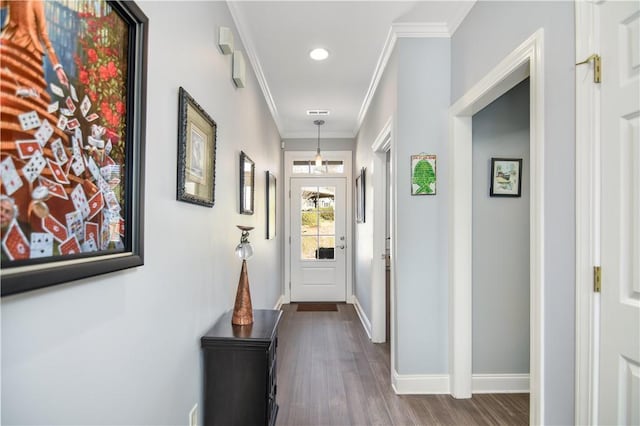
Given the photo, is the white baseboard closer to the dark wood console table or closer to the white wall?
the white wall

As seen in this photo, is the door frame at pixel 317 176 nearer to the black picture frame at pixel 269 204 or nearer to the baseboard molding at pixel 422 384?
the black picture frame at pixel 269 204

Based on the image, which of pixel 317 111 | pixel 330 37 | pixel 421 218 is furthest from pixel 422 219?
pixel 317 111

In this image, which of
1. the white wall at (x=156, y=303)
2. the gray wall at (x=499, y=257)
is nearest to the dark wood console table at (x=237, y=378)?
the white wall at (x=156, y=303)

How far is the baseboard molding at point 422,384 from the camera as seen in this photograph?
2520mm

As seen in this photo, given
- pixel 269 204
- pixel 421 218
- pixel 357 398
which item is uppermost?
pixel 269 204

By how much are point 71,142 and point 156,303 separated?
0.66m

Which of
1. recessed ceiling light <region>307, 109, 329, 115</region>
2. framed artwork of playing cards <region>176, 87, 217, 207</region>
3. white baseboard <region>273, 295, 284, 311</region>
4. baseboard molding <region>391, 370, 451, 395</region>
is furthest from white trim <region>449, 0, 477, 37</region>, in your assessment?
white baseboard <region>273, 295, 284, 311</region>

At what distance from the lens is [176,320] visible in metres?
1.41

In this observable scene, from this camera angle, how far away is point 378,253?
374 cm

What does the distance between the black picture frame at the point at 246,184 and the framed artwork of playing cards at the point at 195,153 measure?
69 centimetres

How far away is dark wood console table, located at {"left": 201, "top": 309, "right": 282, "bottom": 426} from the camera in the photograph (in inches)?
64.7

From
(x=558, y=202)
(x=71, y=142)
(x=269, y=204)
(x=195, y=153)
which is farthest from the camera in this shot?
(x=269, y=204)

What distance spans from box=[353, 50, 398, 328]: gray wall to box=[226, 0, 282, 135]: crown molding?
1144 millimetres

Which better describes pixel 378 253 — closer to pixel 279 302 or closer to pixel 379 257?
pixel 379 257
